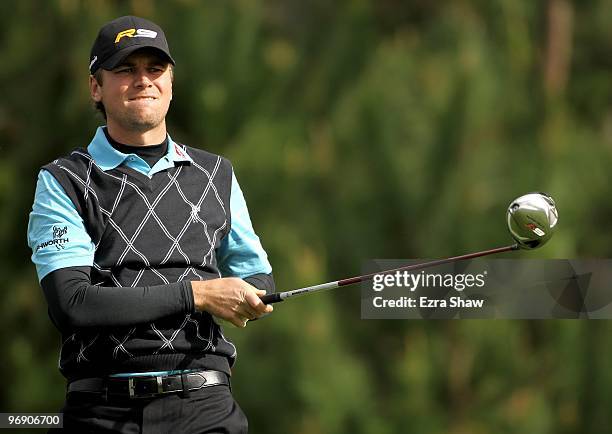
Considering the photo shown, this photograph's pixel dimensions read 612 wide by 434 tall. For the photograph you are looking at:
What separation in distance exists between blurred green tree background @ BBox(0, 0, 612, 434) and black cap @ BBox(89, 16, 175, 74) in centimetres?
465

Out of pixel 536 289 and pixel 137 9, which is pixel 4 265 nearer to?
pixel 137 9

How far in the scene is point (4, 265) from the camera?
8352 mm

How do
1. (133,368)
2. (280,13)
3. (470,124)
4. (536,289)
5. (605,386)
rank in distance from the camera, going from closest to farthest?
(133,368)
(536,289)
(605,386)
(470,124)
(280,13)

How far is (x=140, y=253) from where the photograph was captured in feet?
8.84

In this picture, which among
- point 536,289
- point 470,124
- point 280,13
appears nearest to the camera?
point 536,289

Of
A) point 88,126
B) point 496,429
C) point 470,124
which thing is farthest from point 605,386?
point 88,126

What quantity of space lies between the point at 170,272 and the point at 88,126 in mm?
5483

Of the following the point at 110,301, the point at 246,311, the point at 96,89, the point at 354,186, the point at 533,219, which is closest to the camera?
the point at 110,301

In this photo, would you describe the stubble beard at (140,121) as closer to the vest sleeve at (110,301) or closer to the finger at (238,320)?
the vest sleeve at (110,301)

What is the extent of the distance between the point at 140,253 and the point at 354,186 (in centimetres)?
579

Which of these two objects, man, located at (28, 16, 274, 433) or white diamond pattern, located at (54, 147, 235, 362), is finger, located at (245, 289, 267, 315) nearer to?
man, located at (28, 16, 274, 433)

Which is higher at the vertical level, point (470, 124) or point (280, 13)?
point (280, 13)

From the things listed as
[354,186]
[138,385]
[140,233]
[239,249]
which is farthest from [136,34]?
[354,186]

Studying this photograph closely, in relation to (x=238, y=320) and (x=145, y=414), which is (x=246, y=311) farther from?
(x=145, y=414)
